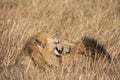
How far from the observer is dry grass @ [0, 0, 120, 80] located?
507 centimetres

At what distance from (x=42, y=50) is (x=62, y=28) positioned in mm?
1208

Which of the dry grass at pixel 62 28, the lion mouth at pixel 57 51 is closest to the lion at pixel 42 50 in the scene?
the lion mouth at pixel 57 51

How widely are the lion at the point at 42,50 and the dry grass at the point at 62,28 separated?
12 cm

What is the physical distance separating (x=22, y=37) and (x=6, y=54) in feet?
1.67

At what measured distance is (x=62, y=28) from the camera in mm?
6766

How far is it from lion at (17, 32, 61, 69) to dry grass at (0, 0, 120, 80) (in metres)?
0.12

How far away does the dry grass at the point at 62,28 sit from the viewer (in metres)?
5.07

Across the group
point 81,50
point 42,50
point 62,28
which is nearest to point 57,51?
point 42,50

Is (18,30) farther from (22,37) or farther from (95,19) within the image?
(95,19)

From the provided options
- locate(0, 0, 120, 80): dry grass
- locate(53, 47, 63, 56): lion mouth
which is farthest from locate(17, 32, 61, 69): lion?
locate(0, 0, 120, 80): dry grass

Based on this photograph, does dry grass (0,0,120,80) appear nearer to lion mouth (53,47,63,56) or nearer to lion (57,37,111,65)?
lion (57,37,111,65)

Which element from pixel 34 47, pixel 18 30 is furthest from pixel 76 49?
pixel 18 30

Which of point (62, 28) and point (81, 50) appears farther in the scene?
point (62, 28)

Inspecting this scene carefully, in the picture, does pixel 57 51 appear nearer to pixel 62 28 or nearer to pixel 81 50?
pixel 81 50
